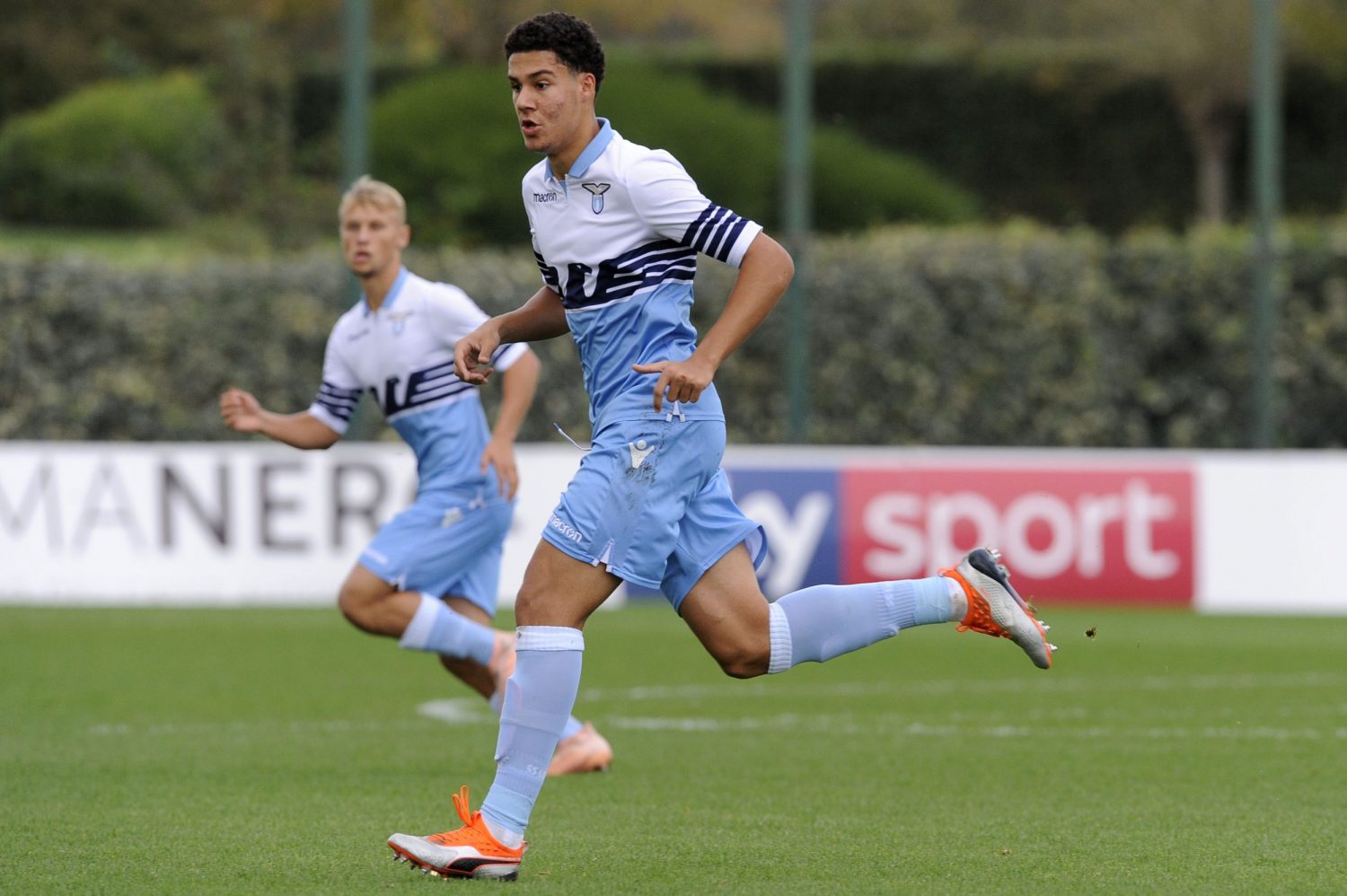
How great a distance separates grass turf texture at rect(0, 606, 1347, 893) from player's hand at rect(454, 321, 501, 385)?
1.33m

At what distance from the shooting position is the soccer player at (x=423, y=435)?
7.80 m

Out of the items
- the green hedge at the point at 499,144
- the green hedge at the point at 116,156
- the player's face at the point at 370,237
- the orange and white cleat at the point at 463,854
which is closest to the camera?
the orange and white cleat at the point at 463,854

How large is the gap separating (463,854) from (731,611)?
97cm

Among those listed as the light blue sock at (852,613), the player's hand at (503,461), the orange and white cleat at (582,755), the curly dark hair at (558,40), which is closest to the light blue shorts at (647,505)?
the light blue sock at (852,613)

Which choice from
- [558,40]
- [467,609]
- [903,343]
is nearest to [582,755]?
[467,609]

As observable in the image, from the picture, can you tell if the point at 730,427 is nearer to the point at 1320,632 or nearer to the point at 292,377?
the point at 292,377

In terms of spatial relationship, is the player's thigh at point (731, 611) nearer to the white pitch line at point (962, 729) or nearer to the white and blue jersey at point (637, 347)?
the white and blue jersey at point (637, 347)

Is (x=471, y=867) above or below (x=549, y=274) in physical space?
below

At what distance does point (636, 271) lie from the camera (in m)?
5.52

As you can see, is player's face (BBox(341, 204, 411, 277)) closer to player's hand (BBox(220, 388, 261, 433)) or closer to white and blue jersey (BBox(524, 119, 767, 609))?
player's hand (BBox(220, 388, 261, 433))

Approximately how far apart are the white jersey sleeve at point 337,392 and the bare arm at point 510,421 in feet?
1.88

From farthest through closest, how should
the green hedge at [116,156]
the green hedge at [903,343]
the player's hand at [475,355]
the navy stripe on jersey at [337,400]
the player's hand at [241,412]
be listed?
the green hedge at [116,156], the green hedge at [903,343], the navy stripe on jersey at [337,400], the player's hand at [241,412], the player's hand at [475,355]

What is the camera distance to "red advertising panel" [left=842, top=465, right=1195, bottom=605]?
45.6 ft

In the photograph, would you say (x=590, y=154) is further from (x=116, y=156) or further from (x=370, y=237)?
(x=116, y=156)
